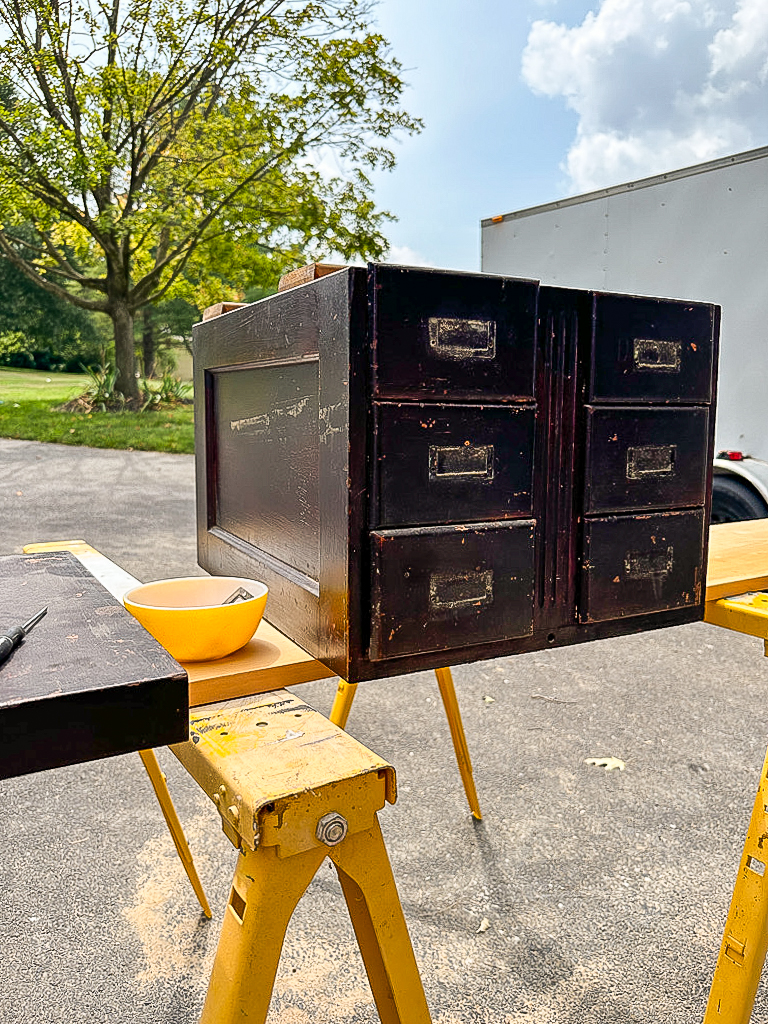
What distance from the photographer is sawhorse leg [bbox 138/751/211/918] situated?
171 cm

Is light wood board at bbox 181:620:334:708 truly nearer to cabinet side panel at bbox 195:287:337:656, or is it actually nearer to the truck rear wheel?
cabinet side panel at bbox 195:287:337:656

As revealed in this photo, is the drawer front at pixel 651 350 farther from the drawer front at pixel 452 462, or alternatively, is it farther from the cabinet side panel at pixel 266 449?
the cabinet side panel at pixel 266 449

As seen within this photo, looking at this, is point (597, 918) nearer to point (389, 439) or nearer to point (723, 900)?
point (723, 900)

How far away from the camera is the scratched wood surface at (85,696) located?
63 centimetres

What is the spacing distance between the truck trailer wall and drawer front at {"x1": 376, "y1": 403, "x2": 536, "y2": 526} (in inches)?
133

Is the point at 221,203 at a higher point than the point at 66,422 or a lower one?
higher

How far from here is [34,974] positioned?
168cm

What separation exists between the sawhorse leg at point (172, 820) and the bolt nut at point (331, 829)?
1.03 meters

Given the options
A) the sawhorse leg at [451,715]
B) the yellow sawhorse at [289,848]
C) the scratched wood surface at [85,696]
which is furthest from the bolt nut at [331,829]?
the sawhorse leg at [451,715]

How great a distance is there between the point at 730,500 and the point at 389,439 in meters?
3.56

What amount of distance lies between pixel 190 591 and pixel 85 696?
462 mm

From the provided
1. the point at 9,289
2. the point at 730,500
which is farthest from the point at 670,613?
the point at 9,289

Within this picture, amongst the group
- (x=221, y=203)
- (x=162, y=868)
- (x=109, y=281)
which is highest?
→ (x=221, y=203)

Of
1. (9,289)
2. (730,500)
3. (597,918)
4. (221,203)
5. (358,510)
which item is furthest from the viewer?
(9,289)
